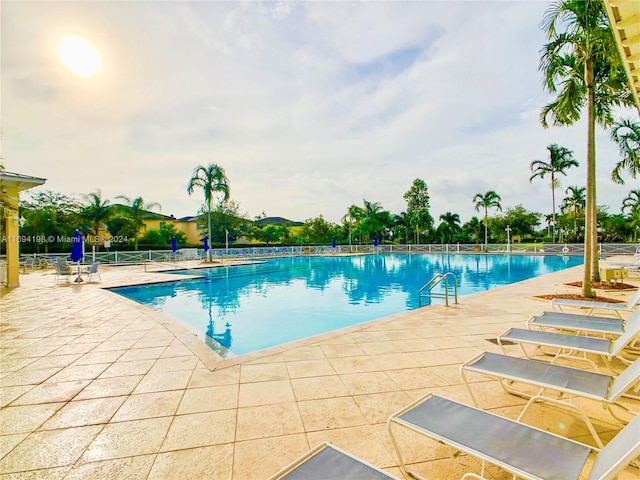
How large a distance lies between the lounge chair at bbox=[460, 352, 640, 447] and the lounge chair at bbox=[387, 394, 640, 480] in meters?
0.40

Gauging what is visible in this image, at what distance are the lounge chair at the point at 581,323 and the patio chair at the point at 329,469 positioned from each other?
137 inches

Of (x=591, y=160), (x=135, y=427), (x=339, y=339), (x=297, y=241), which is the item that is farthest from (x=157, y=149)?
(x=297, y=241)

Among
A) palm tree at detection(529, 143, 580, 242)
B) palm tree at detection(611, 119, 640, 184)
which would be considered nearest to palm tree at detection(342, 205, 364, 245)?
palm tree at detection(529, 143, 580, 242)

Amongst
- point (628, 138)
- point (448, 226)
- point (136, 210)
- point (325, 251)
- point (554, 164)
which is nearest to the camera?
point (628, 138)

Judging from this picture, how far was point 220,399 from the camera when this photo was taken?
3.03 metres

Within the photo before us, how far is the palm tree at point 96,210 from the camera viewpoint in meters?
24.6

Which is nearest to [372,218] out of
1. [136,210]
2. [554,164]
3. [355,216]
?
[355,216]

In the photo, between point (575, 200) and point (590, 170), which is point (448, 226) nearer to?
point (575, 200)

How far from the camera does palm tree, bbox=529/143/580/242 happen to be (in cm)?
2800

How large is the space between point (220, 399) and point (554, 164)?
34048 millimetres

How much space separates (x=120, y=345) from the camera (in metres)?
4.74

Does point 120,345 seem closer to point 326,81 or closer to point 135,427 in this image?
point 135,427

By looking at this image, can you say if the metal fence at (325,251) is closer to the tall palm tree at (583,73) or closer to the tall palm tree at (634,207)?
the tall palm tree at (634,207)

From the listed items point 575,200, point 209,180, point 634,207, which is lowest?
point 634,207
